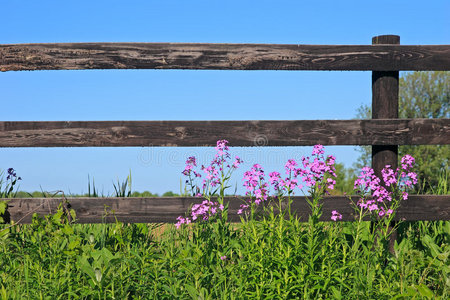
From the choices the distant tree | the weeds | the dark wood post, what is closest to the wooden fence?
the dark wood post

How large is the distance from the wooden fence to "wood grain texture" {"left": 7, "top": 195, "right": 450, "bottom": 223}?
11mm

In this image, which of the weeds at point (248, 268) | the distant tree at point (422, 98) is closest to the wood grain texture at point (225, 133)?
the weeds at point (248, 268)

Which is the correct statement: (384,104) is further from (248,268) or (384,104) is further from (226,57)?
(248,268)

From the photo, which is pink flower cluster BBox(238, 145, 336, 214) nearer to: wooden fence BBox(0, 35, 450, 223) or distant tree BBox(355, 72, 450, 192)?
wooden fence BBox(0, 35, 450, 223)

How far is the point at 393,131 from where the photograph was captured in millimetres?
5117

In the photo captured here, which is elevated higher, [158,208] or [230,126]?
[230,126]

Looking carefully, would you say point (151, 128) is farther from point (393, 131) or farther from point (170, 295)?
point (393, 131)

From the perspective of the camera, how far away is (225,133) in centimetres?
Result: 500

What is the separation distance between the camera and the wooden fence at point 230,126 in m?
5.01

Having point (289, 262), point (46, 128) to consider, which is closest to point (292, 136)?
point (289, 262)

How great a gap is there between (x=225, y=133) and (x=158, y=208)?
109cm

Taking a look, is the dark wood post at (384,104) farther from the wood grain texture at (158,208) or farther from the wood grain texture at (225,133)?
the wood grain texture at (158,208)

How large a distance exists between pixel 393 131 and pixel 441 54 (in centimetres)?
116

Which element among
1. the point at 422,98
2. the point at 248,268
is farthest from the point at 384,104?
the point at 422,98
